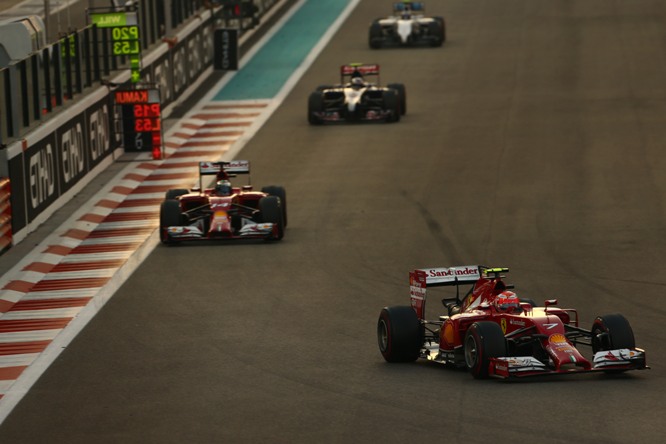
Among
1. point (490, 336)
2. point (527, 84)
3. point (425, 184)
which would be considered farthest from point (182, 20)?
point (490, 336)

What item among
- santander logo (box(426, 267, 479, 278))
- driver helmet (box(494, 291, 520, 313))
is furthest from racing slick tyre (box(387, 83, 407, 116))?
driver helmet (box(494, 291, 520, 313))

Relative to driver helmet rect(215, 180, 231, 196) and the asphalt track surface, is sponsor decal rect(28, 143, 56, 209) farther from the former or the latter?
driver helmet rect(215, 180, 231, 196)

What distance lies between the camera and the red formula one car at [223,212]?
77.6 feet

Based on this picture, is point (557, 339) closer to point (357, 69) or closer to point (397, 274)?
point (397, 274)

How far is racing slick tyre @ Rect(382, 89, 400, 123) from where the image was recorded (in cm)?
3562

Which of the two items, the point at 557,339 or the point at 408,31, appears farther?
the point at 408,31

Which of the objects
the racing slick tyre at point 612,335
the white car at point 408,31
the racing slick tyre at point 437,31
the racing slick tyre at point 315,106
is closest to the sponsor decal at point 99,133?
the racing slick tyre at point 315,106

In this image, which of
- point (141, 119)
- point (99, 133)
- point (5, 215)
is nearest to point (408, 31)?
point (141, 119)

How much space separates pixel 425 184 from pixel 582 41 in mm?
20711

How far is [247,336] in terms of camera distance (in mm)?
17594

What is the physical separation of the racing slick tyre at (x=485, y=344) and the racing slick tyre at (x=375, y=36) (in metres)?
33.4

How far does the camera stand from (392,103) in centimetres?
3569

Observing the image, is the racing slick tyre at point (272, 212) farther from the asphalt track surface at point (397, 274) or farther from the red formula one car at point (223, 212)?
the asphalt track surface at point (397, 274)

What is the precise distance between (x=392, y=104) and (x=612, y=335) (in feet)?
69.7
